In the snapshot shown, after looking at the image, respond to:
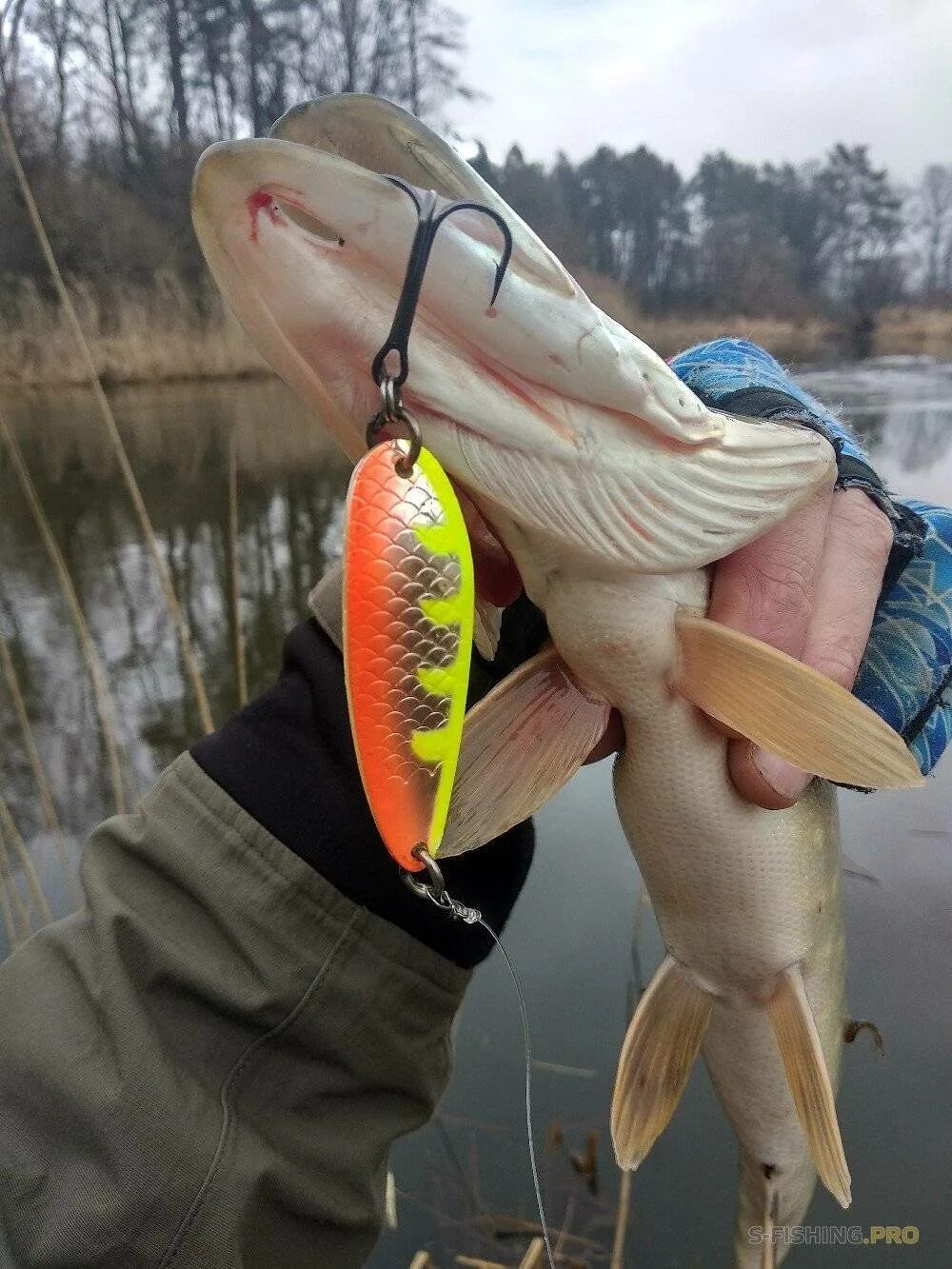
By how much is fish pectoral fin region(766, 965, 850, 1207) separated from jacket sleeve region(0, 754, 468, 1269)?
1.31ft

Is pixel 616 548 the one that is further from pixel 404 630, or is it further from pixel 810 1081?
pixel 810 1081

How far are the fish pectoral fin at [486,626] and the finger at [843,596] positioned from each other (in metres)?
0.30

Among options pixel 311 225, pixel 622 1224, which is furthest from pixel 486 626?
pixel 622 1224

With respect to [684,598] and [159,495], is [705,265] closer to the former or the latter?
[159,495]

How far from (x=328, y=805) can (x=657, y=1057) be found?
0.53 m

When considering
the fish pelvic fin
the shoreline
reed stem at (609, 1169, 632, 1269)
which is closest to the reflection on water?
reed stem at (609, 1169, 632, 1269)

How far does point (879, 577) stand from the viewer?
0.94 m

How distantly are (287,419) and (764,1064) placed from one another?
30.9 ft

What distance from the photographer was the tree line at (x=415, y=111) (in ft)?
42.1

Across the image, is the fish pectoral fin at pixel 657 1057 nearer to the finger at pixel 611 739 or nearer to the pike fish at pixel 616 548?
the pike fish at pixel 616 548

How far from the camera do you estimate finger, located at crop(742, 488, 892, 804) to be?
2.82 ft

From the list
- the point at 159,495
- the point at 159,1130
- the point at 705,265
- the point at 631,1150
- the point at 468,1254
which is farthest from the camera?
the point at 705,265

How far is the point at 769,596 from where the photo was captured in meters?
0.84

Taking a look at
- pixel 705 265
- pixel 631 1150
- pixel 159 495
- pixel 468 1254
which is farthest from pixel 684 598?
pixel 705 265
